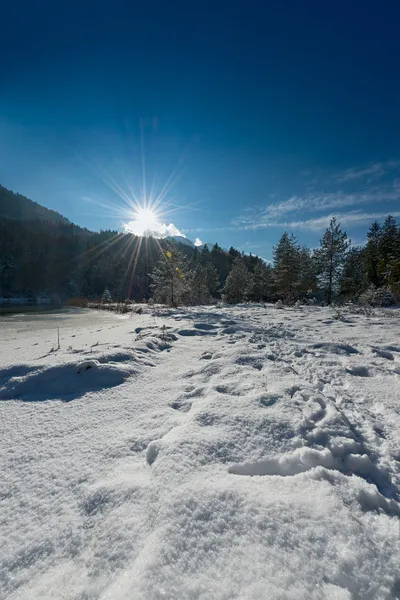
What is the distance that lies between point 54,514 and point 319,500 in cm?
165

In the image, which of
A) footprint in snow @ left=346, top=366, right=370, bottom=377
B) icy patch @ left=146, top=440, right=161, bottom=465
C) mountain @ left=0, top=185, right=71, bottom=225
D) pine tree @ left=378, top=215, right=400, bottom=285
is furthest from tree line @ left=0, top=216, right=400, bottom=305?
mountain @ left=0, top=185, right=71, bottom=225

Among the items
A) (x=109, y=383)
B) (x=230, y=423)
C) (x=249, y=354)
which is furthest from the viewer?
(x=249, y=354)

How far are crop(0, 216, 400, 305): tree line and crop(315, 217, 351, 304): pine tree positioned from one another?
8cm

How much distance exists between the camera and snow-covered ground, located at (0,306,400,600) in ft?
3.76

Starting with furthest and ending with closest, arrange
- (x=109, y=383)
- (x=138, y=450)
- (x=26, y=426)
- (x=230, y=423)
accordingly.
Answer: (x=109, y=383), (x=26, y=426), (x=230, y=423), (x=138, y=450)

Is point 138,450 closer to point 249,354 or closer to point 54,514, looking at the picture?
point 54,514

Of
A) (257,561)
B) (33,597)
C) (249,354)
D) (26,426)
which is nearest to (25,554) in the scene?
(33,597)

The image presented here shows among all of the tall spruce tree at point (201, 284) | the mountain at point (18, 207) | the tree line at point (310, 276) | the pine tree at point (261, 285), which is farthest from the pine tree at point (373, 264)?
the mountain at point (18, 207)

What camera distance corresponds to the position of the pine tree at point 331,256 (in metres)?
23.3

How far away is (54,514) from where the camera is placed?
5.00 feet

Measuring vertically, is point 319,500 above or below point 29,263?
below

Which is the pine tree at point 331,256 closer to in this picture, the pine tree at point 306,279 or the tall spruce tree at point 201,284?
the pine tree at point 306,279

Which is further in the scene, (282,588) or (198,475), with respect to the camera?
(198,475)

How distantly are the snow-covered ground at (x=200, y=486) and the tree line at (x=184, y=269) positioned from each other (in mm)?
14417
